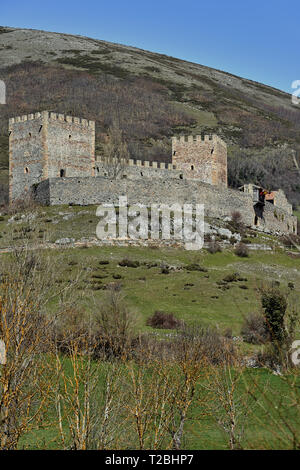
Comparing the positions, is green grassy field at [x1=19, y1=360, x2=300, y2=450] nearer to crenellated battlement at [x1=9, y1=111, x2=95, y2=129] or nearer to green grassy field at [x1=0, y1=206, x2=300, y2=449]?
green grassy field at [x1=0, y1=206, x2=300, y2=449]

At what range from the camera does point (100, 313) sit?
21609 mm

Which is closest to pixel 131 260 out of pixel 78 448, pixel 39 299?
pixel 39 299

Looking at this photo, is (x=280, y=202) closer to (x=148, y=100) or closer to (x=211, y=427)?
(x=211, y=427)

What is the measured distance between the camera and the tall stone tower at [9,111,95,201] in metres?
47.3

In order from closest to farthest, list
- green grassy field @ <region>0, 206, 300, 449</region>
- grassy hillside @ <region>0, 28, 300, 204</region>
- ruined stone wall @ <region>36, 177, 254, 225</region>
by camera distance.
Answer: green grassy field @ <region>0, 206, 300, 449</region>, ruined stone wall @ <region>36, 177, 254, 225</region>, grassy hillside @ <region>0, 28, 300, 204</region>

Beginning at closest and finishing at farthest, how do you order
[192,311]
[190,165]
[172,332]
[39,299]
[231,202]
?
[39,299] → [172,332] → [192,311] → [231,202] → [190,165]

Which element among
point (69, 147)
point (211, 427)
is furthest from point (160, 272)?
point (211, 427)

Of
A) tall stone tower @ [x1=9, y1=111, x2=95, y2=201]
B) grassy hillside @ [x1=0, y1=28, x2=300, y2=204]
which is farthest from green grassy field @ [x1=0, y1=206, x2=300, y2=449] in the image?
grassy hillside @ [x1=0, y1=28, x2=300, y2=204]

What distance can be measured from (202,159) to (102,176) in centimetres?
1029

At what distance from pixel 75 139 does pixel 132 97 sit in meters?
74.7

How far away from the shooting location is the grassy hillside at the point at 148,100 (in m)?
93.6

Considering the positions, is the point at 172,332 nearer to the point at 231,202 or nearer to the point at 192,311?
the point at 192,311

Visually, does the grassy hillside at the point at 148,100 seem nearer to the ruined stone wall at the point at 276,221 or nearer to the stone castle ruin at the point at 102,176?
the ruined stone wall at the point at 276,221

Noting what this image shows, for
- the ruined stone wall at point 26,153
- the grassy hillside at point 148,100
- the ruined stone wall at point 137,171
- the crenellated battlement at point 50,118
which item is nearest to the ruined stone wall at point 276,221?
the ruined stone wall at point 137,171
